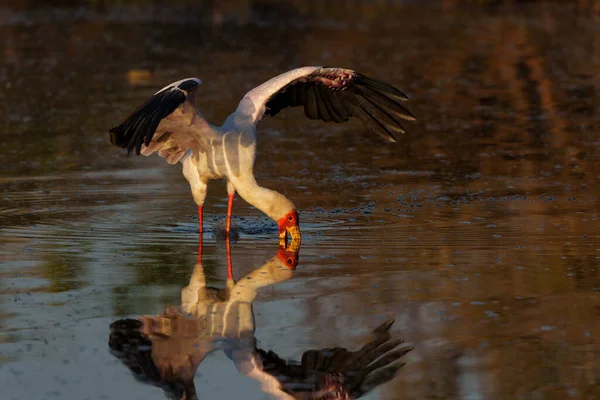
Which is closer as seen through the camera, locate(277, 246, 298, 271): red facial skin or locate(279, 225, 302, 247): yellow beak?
locate(277, 246, 298, 271): red facial skin

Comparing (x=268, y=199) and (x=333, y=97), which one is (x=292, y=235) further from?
(x=333, y=97)

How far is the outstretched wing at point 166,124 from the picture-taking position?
7.70 metres

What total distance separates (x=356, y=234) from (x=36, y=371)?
346 centimetres

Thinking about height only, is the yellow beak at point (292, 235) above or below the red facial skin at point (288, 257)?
above

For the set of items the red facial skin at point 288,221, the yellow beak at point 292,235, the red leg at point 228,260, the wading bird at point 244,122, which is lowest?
the red leg at point 228,260

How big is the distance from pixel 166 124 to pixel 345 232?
1.50 metres

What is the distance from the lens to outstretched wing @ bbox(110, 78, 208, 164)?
7699 millimetres

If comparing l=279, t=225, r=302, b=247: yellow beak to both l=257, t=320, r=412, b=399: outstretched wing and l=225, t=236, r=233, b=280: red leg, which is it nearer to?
l=225, t=236, r=233, b=280: red leg

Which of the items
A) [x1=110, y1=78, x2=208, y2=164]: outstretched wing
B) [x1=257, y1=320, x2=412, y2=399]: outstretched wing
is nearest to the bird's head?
[x1=110, y1=78, x2=208, y2=164]: outstretched wing

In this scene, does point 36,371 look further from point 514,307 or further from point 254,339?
point 514,307

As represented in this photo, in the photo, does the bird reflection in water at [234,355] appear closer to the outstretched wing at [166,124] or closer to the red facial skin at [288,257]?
the red facial skin at [288,257]

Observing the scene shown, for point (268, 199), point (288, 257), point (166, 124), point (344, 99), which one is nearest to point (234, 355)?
point (288, 257)

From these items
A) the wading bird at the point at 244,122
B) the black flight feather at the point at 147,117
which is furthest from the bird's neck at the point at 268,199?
the black flight feather at the point at 147,117

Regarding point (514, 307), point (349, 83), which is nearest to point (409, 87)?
point (349, 83)
